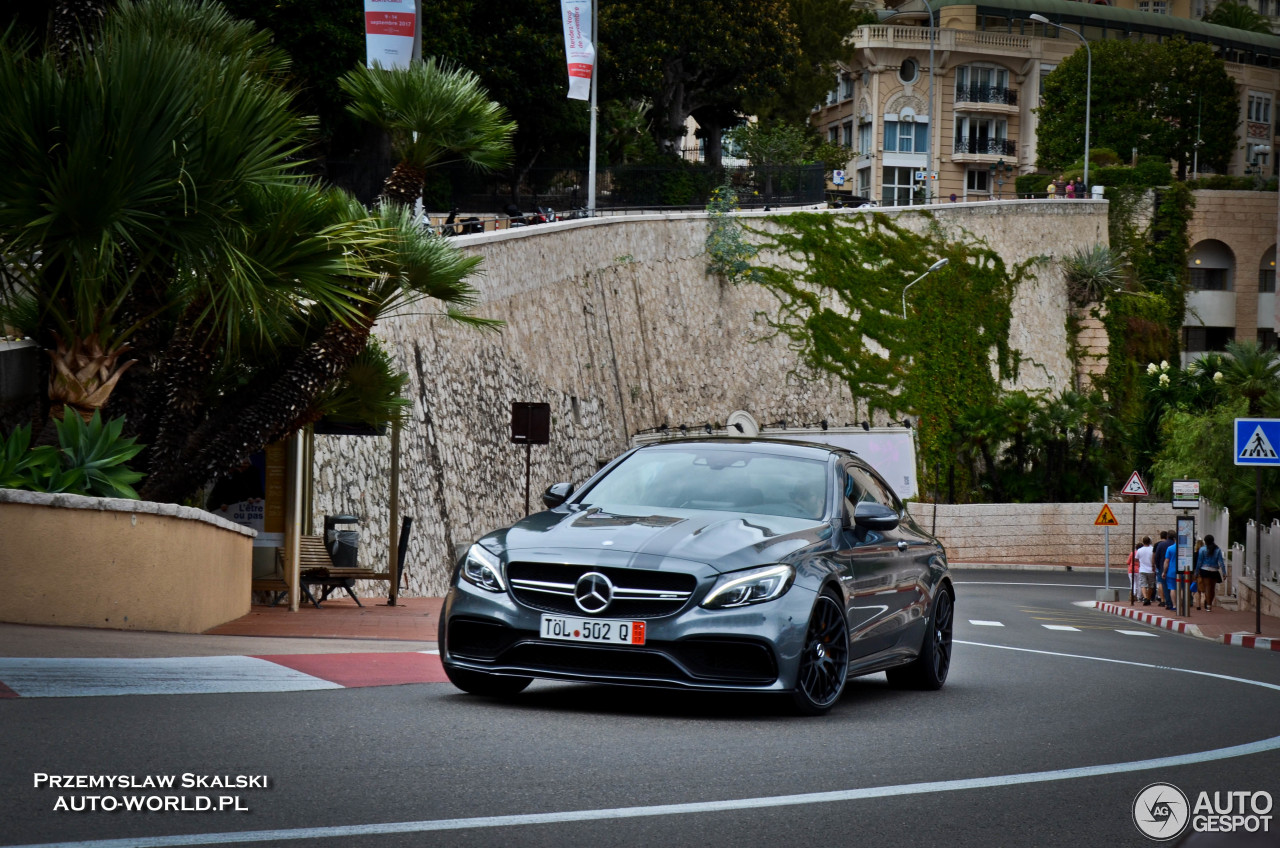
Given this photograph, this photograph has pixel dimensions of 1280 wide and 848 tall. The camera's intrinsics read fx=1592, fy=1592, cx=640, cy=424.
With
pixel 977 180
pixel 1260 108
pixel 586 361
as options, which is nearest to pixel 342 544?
pixel 586 361

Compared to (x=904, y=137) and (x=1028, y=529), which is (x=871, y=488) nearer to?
(x=1028, y=529)

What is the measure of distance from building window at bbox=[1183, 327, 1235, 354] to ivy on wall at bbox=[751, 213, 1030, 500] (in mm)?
30394

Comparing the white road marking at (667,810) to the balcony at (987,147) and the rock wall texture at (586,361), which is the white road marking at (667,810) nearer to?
the rock wall texture at (586,361)

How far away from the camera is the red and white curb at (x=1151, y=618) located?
2636 cm

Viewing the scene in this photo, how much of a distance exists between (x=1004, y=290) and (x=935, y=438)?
9.69 metres

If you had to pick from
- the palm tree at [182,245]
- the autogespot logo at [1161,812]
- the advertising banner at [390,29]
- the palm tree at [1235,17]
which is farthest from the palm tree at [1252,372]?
the palm tree at [1235,17]

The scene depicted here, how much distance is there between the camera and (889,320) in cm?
5866

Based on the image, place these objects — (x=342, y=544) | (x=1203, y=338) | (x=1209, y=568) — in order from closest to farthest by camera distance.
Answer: (x=342, y=544)
(x=1209, y=568)
(x=1203, y=338)

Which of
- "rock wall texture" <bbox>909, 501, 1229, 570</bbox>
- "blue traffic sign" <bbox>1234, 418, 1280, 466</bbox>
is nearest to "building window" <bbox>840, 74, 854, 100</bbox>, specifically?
"rock wall texture" <bbox>909, 501, 1229, 570</bbox>

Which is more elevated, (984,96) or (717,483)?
(984,96)

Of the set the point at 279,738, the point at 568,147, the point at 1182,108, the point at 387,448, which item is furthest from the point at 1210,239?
the point at 279,738

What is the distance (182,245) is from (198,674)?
4.52 meters

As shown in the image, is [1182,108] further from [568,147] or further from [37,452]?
[37,452]

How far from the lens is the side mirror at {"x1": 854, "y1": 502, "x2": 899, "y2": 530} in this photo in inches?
371
